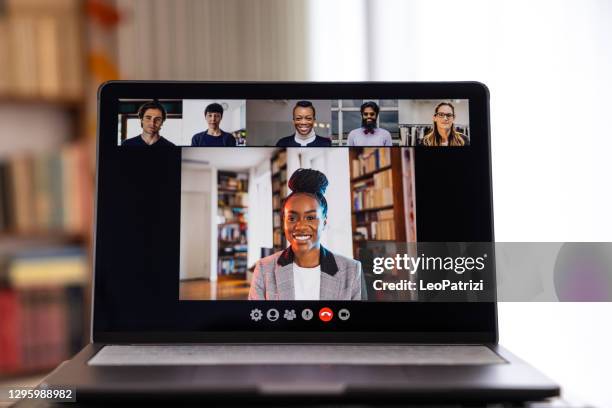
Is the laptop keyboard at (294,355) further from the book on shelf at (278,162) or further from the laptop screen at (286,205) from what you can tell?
the book on shelf at (278,162)

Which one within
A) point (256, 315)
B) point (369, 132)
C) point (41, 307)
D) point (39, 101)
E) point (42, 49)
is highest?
point (42, 49)

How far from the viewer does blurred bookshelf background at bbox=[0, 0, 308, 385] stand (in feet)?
5.43

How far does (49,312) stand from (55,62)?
0.79 metres

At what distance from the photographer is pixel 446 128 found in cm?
63

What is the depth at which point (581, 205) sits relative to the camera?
0.92m

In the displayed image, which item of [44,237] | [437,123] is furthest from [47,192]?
[437,123]

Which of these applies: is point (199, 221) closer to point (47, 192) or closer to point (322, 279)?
point (322, 279)

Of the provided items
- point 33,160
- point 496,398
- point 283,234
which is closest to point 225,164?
point 283,234

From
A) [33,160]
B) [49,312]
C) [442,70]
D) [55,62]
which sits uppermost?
[55,62]

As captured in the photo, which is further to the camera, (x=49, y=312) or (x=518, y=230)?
(x=49, y=312)

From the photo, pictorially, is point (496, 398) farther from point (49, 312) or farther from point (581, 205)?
point (49, 312)

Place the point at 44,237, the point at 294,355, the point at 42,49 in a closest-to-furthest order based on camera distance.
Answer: the point at 294,355 → the point at 42,49 → the point at 44,237

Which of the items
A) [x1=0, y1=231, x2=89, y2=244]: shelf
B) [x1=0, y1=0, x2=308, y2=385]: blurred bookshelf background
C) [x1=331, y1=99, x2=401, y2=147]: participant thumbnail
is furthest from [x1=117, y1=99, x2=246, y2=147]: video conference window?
[x1=0, y1=231, x2=89, y2=244]: shelf

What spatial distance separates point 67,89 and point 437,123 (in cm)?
145
